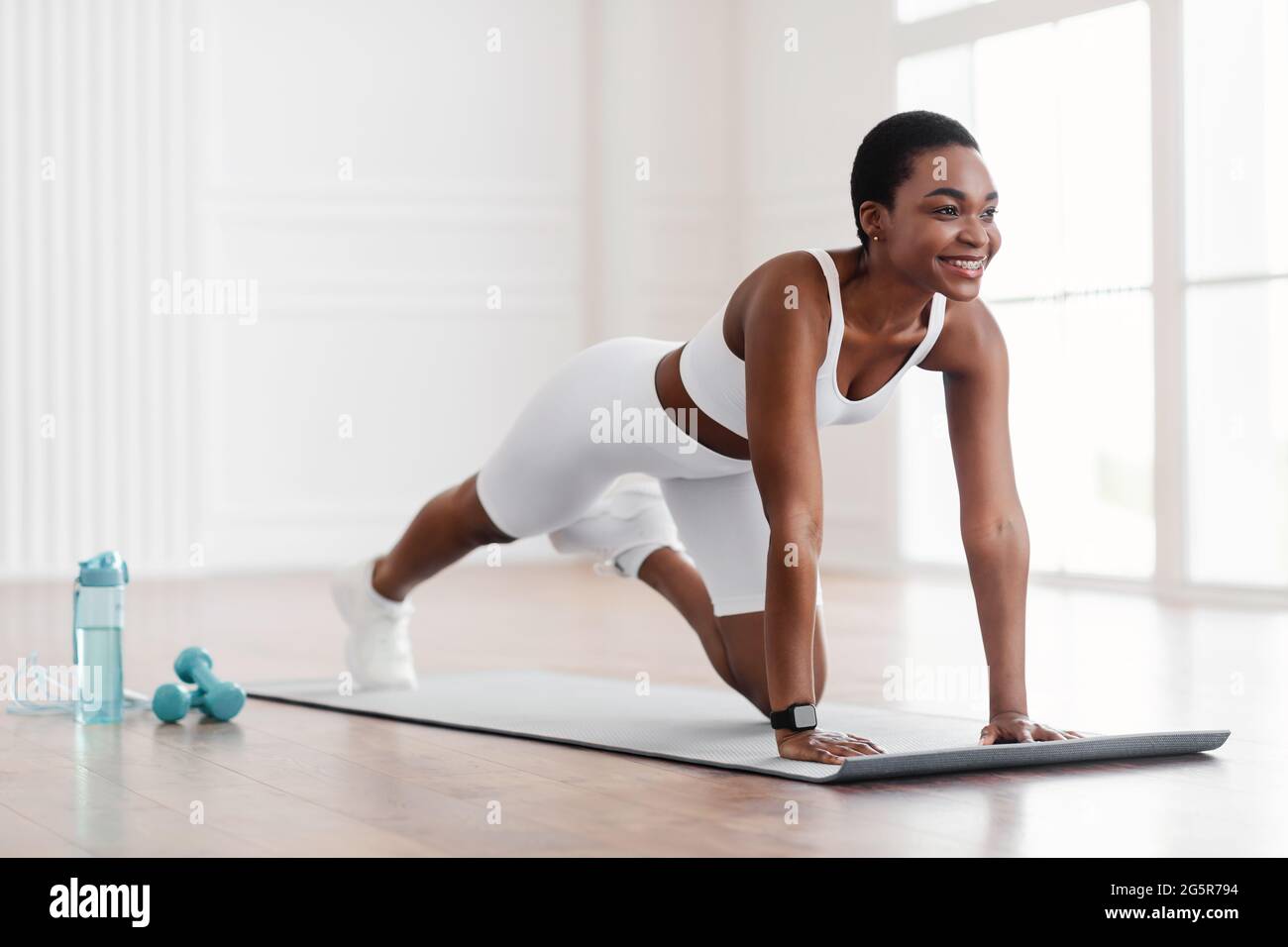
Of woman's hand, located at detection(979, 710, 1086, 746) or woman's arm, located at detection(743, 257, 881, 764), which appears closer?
woman's arm, located at detection(743, 257, 881, 764)

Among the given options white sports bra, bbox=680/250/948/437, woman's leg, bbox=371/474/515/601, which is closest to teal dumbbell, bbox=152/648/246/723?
woman's leg, bbox=371/474/515/601

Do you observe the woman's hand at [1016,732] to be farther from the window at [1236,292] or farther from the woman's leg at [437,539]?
the window at [1236,292]

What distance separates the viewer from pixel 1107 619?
4102mm

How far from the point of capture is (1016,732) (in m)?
2.03

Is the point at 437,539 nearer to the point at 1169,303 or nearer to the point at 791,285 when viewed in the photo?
the point at 791,285

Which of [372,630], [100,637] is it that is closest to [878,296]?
[372,630]

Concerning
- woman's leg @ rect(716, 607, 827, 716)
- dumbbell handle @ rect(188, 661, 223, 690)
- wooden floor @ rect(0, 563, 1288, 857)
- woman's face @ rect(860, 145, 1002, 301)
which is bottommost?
wooden floor @ rect(0, 563, 1288, 857)

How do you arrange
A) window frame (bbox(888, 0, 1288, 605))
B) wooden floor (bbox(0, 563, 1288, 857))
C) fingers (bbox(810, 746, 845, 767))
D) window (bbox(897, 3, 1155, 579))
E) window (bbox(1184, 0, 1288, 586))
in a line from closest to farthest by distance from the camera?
wooden floor (bbox(0, 563, 1288, 857)) → fingers (bbox(810, 746, 845, 767)) → window (bbox(1184, 0, 1288, 586)) → window frame (bbox(888, 0, 1288, 605)) → window (bbox(897, 3, 1155, 579))

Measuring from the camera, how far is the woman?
192cm

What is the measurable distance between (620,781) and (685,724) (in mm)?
A: 443

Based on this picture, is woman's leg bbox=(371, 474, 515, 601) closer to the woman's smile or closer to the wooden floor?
the wooden floor
